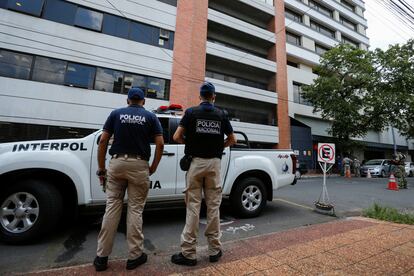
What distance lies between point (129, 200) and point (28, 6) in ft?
50.5

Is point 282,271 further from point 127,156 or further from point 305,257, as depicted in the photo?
point 127,156

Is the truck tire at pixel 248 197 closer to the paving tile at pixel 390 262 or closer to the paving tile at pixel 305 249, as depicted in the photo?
the paving tile at pixel 305 249

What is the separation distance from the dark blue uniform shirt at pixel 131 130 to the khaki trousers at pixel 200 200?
24.9 inches

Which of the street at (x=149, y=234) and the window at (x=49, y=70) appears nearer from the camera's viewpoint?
the street at (x=149, y=234)

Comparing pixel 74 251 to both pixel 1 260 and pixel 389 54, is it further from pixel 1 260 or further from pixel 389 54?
pixel 389 54

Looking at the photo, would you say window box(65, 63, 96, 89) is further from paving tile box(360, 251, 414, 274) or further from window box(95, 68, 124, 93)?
paving tile box(360, 251, 414, 274)

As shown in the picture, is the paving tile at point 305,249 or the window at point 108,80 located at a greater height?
the window at point 108,80

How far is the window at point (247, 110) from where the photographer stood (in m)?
20.1

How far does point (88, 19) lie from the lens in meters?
14.2

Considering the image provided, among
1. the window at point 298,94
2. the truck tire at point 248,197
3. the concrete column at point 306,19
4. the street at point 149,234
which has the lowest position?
the street at point 149,234

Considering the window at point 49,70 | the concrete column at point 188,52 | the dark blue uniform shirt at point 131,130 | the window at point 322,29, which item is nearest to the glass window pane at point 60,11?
the window at point 49,70

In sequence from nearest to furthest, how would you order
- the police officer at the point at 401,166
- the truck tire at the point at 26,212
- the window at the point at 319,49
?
1. the truck tire at the point at 26,212
2. the police officer at the point at 401,166
3. the window at the point at 319,49

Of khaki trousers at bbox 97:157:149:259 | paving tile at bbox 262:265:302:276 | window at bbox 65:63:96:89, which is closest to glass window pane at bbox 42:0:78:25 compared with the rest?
window at bbox 65:63:96:89

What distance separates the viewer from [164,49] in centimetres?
1630
